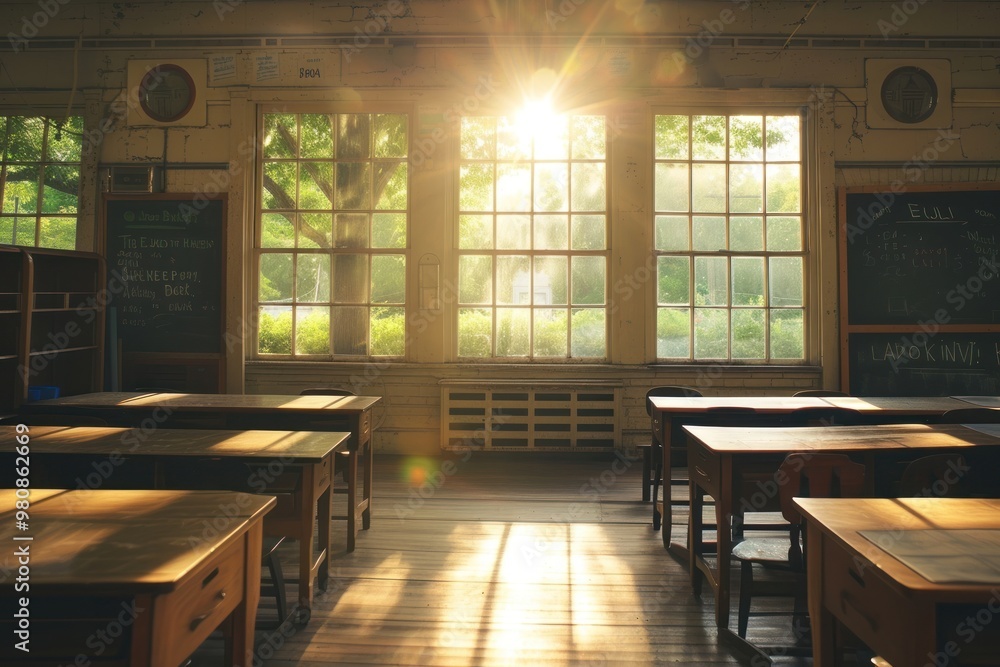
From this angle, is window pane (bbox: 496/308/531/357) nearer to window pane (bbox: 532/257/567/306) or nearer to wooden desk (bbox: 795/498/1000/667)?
window pane (bbox: 532/257/567/306)

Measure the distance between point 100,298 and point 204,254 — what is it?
37.8 inches

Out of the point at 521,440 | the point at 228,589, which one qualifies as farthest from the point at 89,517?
the point at 521,440

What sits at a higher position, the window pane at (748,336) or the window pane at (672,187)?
the window pane at (672,187)

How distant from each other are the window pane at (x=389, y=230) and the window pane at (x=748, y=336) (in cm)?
337

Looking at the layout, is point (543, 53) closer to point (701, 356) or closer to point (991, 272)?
point (701, 356)

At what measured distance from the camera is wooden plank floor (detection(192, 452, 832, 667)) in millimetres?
2488

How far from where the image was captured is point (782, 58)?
580 cm

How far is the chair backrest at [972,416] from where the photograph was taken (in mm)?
3539

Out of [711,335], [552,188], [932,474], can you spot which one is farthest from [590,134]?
[932,474]

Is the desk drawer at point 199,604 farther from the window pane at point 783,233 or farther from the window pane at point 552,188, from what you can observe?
the window pane at point 783,233

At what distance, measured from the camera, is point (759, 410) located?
3883 mm

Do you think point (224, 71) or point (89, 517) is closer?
point (89, 517)

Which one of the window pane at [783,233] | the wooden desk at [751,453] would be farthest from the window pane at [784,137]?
the wooden desk at [751,453]

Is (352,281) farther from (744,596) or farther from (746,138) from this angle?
(744,596)
